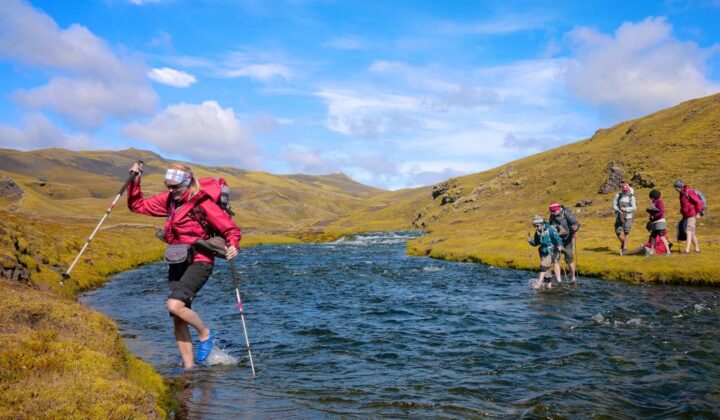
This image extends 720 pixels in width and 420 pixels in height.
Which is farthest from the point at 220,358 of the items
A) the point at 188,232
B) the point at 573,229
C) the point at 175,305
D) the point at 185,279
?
the point at 573,229

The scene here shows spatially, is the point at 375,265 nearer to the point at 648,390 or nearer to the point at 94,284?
the point at 94,284

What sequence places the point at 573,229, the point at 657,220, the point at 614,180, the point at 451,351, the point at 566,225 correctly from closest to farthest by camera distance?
the point at 451,351 < the point at 573,229 < the point at 566,225 < the point at 657,220 < the point at 614,180

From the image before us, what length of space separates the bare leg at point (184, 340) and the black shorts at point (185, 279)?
1.98ft

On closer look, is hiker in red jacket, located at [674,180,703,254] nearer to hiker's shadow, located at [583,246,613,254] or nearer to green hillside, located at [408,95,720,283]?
green hillside, located at [408,95,720,283]

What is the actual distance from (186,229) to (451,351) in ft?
28.8

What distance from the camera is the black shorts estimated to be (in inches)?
455

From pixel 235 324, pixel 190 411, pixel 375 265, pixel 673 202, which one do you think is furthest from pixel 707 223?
pixel 190 411

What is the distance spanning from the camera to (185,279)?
38.0 ft

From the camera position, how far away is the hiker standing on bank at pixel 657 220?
2828 cm

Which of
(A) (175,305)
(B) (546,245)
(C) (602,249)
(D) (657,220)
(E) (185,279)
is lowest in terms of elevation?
(A) (175,305)

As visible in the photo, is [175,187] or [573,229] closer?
[175,187]

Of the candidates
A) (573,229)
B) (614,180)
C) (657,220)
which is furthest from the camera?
(614,180)

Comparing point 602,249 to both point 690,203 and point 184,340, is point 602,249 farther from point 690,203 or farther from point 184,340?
point 184,340

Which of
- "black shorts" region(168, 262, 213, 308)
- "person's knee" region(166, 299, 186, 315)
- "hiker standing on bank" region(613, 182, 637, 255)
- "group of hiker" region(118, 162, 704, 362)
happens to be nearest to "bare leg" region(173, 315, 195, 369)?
"group of hiker" region(118, 162, 704, 362)
